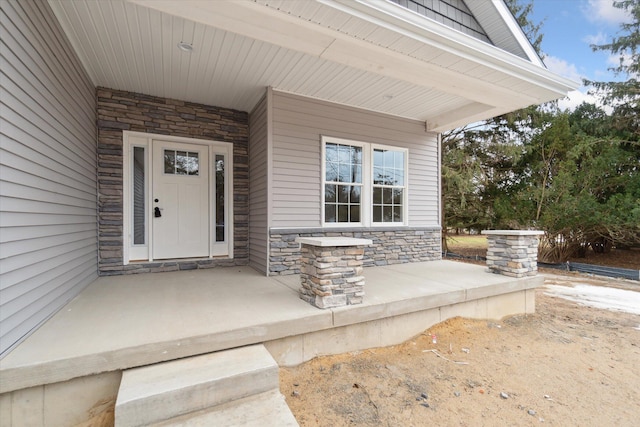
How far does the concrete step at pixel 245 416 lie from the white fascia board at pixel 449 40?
2951 mm

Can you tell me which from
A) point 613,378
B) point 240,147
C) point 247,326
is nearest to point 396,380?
point 247,326

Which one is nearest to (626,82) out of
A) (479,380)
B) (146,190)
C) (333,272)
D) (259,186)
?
(479,380)

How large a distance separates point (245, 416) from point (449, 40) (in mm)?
3632

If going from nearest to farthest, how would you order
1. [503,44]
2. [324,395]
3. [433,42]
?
[324,395] → [433,42] → [503,44]

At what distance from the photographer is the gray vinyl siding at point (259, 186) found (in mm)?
4246

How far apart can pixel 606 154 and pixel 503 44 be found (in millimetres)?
6508

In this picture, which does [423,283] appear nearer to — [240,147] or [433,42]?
[433,42]

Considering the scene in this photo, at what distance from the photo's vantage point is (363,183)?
5062mm

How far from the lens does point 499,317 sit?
392 cm

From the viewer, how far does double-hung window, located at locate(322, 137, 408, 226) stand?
478 centimetres

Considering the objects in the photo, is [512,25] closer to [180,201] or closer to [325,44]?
[325,44]

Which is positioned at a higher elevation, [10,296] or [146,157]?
[146,157]

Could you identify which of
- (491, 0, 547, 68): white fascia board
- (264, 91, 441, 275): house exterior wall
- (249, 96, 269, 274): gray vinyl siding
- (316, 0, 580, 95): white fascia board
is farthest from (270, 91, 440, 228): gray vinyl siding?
(491, 0, 547, 68): white fascia board

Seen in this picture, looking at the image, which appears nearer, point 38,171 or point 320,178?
point 38,171
